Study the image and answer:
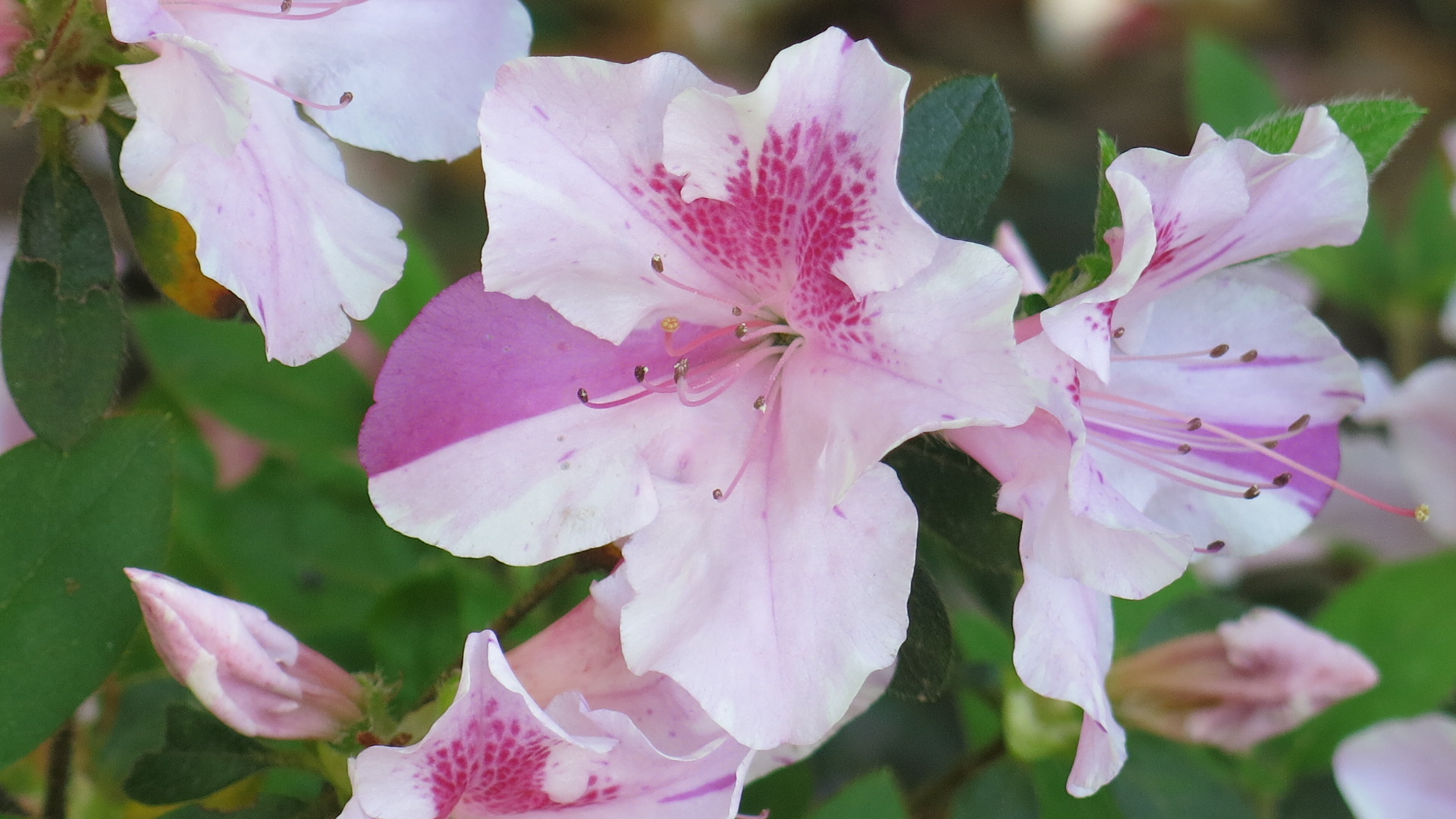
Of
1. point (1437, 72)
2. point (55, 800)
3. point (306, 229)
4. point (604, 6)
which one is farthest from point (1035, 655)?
point (1437, 72)

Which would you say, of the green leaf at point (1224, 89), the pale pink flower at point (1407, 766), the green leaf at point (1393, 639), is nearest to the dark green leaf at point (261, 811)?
the pale pink flower at point (1407, 766)

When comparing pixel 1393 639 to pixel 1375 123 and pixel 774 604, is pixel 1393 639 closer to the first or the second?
pixel 1375 123

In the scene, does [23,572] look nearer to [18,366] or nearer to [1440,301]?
[18,366]

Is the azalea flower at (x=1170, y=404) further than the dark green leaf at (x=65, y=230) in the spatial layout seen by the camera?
No

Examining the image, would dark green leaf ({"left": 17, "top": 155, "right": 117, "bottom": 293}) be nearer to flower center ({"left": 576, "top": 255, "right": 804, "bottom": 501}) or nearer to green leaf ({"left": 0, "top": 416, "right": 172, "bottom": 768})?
green leaf ({"left": 0, "top": 416, "right": 172, "bottom": 768})

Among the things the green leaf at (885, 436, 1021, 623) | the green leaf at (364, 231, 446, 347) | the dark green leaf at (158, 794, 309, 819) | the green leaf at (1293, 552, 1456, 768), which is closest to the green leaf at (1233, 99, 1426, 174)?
the green leaf at (885, 436, 1021, 623)

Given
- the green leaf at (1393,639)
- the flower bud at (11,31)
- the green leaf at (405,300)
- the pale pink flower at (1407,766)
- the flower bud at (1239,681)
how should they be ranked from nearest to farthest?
the flower bud at (11,31) → the flower bud at (1239,681) → the pale pink flower at (1407,766) → the green leaf at (1393,639) → the green leaf at (405,300)

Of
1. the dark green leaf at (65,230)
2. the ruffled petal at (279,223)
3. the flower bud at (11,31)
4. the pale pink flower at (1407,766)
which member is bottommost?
the pale pink flower at (1407,766)

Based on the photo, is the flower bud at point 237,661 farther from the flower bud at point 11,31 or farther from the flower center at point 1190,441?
the flower center at point 1190,441
